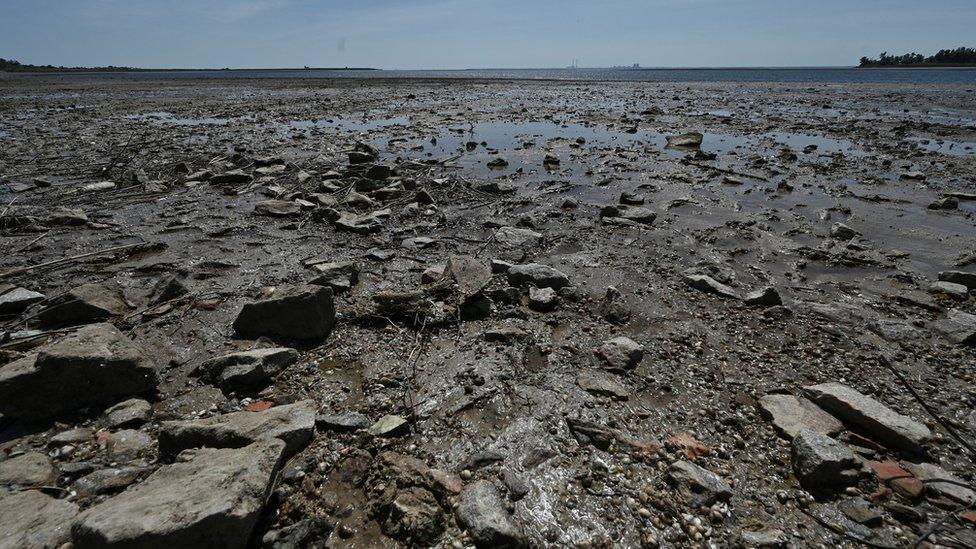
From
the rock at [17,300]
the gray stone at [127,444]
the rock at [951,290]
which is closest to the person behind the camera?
the gray stone at [127,444]

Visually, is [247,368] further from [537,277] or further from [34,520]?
[537,277]

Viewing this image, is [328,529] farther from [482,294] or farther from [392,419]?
[482,294]

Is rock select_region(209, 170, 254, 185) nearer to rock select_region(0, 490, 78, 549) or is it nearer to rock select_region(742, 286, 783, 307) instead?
rock select_region(0, 490, 78, 549)

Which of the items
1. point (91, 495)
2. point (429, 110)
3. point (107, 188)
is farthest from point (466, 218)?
point (429, 110)

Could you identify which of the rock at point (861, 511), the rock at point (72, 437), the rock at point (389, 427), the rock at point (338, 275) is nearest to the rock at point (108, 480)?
the rock at point (72, 437)

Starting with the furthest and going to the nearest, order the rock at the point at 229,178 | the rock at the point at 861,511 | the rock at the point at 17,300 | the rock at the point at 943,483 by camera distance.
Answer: the rock at the point at 229,178, the rock at the point at 17,300, the rock at the point at 943,483, the rock at the point at 861,511

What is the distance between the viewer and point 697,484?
2830mm

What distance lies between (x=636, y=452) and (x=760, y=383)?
61.5 inches

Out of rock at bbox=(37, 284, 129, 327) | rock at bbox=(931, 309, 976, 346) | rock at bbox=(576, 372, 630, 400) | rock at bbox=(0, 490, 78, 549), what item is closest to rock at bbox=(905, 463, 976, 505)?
rock at bbox=(576, 372, 630, 400)

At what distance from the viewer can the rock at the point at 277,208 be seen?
810 cm

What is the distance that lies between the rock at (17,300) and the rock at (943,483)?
7.93 m

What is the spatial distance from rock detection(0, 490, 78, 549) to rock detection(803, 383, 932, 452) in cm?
494

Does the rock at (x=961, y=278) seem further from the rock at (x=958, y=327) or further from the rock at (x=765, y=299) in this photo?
the rock at (x=765, y=299)

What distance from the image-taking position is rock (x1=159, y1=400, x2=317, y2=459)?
2895 millimetres
